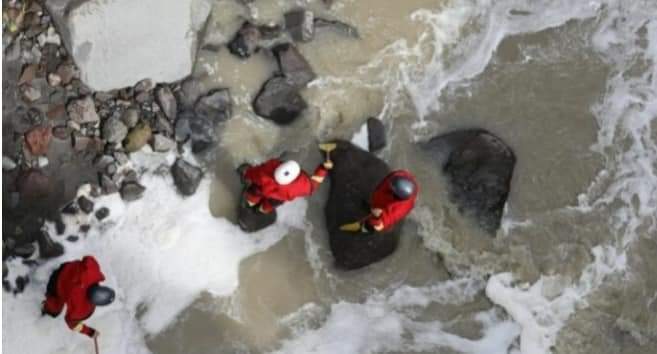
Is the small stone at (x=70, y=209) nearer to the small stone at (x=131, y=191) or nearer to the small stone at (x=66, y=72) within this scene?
the small stone at (x=131, y=191)

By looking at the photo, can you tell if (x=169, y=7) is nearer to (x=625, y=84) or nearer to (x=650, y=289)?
(x=625, y=84)

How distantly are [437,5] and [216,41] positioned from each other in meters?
1.95

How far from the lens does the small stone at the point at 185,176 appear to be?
22.1 ft

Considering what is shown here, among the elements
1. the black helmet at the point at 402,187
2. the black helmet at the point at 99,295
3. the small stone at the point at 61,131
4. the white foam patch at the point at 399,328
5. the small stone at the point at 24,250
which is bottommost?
the white foam patch at the point at 399,328

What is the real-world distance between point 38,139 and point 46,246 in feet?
2.80

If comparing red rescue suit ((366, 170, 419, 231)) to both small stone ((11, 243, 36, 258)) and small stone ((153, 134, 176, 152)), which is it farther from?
small stone ((11, 243, 36, 258))

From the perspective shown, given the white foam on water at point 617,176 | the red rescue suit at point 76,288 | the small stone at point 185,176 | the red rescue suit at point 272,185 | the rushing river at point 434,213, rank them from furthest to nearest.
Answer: the white foam on water at point 617,176
the rushing river at point 434,213
the small stone at point 185,176
the red rescue suit at point 272,185
the red rescue suit at point 76,288

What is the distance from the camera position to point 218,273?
6883mm

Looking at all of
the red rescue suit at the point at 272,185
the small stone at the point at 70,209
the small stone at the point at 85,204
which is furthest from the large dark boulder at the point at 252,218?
the small stone at the point at 70,209

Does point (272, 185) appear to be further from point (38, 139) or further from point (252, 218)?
point (38, 139)

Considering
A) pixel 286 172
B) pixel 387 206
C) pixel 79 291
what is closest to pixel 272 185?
pixel 286 172

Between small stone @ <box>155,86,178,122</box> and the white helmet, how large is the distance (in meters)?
1.20

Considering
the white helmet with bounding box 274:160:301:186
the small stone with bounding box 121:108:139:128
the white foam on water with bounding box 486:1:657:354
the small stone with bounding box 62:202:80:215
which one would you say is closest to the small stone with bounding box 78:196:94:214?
the small stone with bounding box 62:202:80:215

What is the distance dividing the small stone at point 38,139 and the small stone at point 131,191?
0.69 meters
